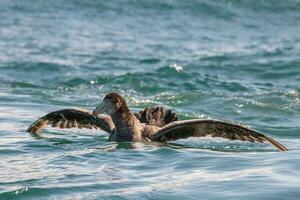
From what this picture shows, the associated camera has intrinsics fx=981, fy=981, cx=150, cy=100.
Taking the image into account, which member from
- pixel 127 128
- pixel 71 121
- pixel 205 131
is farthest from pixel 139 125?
pixel 71 121

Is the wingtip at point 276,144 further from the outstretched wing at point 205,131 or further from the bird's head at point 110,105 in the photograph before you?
the bird's head at point 110,105

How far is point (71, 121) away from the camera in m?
12.5

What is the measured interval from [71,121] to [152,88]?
210 inches

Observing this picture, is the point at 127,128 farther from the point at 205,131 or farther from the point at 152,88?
the point at 152,88

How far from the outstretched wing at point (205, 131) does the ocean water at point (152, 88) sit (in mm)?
156

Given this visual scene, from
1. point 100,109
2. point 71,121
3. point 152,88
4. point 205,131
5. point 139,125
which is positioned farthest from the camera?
point 152,88

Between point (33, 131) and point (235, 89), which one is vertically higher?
point (235, 89)

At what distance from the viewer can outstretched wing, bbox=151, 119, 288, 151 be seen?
11.1 metres

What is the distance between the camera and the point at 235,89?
18000 mm

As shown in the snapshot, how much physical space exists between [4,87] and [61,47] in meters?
5.77

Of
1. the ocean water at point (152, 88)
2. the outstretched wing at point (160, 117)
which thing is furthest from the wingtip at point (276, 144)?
the outstretched wing at point (160, 117)

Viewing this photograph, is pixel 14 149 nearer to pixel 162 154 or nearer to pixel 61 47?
pixel 162 154

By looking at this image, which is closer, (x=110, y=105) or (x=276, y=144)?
(x=276, y=144)

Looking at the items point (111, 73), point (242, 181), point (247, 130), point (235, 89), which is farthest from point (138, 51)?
point (242, 181)
